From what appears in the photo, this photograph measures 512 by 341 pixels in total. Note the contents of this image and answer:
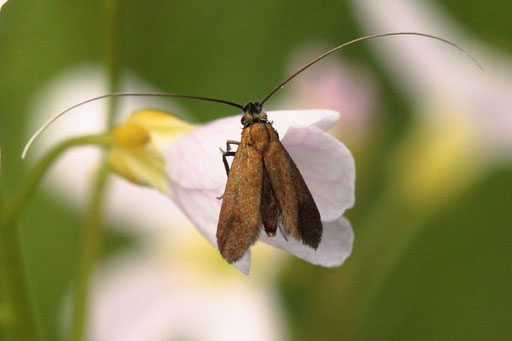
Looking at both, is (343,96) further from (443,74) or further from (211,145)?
(211,145)

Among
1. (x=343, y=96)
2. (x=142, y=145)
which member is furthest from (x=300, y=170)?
(x=343, y=96)

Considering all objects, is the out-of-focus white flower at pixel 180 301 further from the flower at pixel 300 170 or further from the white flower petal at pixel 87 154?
the flower at pixel 300 170

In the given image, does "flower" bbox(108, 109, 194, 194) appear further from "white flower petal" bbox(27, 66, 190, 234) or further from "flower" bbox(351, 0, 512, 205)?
"white flower petal" bbox(27, 66, 190, 234)

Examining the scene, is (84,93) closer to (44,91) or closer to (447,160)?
(44,91)

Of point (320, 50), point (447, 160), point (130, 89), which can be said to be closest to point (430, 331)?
point (447, 160)

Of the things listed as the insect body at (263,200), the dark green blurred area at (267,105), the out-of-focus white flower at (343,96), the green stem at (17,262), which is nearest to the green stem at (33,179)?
the green stem at (17,262)

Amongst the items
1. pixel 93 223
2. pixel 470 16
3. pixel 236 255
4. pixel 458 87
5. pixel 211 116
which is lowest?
pixel 236 255
